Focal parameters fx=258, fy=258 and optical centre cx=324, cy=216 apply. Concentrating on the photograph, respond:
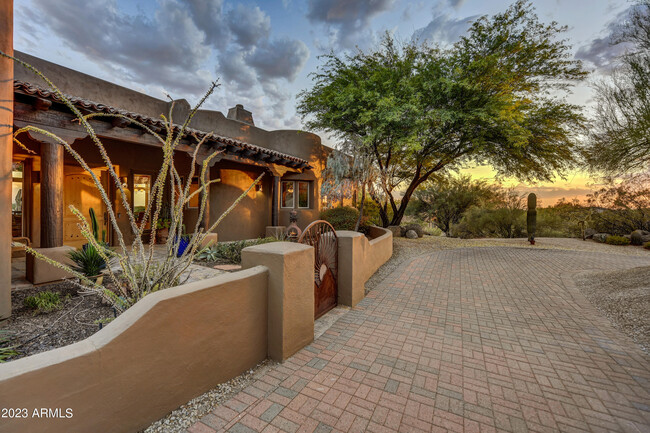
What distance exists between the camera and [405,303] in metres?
4.61

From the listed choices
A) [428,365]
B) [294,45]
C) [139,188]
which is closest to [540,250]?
[428,365]

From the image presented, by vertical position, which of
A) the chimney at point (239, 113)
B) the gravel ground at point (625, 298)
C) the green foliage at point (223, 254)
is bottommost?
the gravel ground at point (625, 298)

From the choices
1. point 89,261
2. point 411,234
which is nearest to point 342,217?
point 411,234

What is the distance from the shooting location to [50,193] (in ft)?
14.7

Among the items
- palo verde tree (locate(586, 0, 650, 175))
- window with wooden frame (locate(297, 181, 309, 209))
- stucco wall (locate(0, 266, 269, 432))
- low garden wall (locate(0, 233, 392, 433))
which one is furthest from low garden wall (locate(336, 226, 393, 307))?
palo verde tree (locate(586, 0, 650, 175))

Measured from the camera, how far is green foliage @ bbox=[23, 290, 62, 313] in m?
3.31

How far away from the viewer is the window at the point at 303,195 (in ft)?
40.0

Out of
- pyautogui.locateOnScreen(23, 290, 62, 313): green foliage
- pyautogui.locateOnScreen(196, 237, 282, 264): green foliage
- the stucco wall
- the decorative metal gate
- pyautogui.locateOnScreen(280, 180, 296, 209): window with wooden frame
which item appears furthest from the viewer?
pyautogui.locateOnScreen(280, 180, 296, 209): window with wooden frame

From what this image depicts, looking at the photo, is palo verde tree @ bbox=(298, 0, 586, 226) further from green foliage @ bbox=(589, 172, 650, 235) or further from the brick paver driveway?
the brick paver driveway

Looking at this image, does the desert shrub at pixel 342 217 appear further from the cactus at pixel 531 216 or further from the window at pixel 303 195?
the cactus at pixel 531 216

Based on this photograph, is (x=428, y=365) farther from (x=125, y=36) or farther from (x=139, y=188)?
(x=125, y=36)

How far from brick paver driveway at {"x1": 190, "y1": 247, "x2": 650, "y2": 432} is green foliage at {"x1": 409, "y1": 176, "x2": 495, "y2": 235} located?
16585 millimetres

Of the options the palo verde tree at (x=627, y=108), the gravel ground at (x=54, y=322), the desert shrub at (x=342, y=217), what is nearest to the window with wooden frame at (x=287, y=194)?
the desert shrub at (x=342, y=217)

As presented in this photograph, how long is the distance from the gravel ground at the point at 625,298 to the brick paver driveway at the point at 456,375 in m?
0.20
